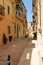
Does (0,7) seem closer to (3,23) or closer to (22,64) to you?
(3,23)

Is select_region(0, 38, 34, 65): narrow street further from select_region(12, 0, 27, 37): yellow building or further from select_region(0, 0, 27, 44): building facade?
select_region(12, 0, 27, 37): yellow building

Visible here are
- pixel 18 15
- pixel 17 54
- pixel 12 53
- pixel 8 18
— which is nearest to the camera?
pixel 17 54

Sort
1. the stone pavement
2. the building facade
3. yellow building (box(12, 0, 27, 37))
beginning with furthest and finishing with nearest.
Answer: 1. yellow building (box(12, 0, 27, 37))
2. the building facade
3. the stone pavement

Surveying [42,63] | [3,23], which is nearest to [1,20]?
[3,23]

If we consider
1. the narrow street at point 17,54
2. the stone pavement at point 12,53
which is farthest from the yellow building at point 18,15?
the narrow street at point 17,54

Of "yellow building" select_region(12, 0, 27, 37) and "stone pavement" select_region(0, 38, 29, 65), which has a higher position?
"yellow building" select_region(12, 0, 27, 37)

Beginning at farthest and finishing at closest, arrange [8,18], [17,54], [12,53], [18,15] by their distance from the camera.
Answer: [18,15]
[8,18]
[12,53]
[17,54]

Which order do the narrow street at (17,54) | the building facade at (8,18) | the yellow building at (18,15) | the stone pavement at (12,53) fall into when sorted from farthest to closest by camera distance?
1. the yellow building at (18,15)
2. the building facade at (8,18)
3. the stone pavement at (12,53)
4. the narrow street at (17,54)

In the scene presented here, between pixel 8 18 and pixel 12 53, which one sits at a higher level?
pixel 8 18

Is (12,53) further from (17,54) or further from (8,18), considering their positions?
(8,18)

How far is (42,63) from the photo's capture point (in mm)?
3100

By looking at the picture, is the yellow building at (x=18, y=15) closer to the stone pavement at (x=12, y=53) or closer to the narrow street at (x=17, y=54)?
the stone pavement at (x=12, y=53)

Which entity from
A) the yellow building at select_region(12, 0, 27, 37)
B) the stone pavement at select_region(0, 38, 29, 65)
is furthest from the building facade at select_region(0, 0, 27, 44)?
the stone pavement at select_region(0, 38, 29, 65)

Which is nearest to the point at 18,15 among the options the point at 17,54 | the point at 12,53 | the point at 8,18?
the point at 8,18
